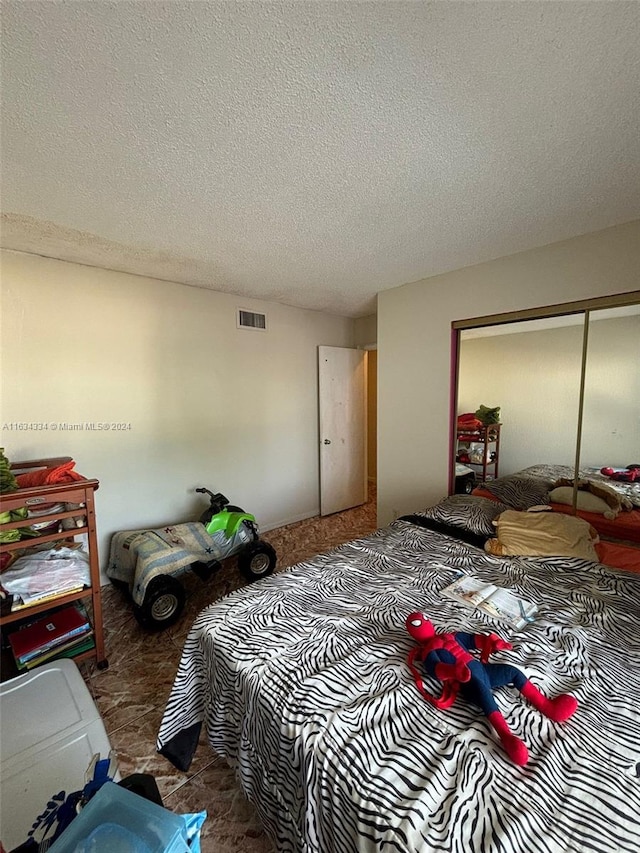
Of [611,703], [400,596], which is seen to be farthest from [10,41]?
[611,703]

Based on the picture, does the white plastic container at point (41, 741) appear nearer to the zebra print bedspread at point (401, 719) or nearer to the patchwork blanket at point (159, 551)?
the zebra print bedspread at point (401, 719)

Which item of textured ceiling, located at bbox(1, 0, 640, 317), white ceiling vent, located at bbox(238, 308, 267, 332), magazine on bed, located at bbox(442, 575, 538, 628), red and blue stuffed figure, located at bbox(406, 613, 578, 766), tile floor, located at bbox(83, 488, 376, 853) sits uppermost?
textured ceiling, located at bbox(1, 0, 640, 317)

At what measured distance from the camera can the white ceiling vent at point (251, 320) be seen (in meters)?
3.52

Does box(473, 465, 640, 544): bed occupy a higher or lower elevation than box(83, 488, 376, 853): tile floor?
higher

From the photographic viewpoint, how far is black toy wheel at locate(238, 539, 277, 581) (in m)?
2.77

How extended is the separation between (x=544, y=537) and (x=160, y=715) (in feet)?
7.46

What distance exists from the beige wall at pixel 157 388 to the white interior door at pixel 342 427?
0.55ft

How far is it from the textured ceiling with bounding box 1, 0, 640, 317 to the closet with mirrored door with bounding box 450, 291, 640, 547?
0.61 meters

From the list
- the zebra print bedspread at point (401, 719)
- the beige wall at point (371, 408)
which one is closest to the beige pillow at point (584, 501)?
the zebra print bedspread at point (401, 719)

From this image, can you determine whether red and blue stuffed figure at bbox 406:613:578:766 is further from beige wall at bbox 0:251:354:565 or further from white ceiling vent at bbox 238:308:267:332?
white ceiling vent at bbox 238:308:267:332

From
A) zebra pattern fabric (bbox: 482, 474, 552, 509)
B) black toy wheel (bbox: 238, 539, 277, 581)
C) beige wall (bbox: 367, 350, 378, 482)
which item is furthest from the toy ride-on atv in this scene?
beige wall (bbox: 367, 350, 378, 482)

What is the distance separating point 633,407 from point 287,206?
2.44m

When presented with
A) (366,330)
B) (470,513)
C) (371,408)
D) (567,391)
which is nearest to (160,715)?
(470,513)

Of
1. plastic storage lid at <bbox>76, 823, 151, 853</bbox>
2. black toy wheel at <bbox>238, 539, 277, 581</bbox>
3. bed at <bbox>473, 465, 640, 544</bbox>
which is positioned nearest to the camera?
plastic storage lid at <bbox>76, 823, 151, 853</bbox>
